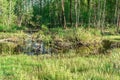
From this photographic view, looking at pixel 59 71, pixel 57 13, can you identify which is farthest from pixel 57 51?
pixel 57 13

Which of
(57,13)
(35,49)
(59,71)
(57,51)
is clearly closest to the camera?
(59,71)

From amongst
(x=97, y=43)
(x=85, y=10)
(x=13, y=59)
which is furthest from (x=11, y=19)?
(x=13, y=59)

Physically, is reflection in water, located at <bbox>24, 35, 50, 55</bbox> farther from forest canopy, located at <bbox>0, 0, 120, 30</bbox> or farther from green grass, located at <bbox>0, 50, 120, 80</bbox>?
forest canopy, located at <bbox>0, 0, 120, 30</bbox>

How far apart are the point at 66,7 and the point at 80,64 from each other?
66.6 metres

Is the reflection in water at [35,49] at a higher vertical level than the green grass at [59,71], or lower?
lower

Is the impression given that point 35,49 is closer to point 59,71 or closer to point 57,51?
point 57,51

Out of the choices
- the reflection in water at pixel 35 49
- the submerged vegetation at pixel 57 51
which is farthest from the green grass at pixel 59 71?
the reflection in water at pixel 35 49

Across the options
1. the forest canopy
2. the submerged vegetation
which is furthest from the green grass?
the forest canopy

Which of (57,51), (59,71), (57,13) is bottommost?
(57,51)

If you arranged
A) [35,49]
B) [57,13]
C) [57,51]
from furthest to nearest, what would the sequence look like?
1. [57,13]
2. [35,49]
3. [57,51]

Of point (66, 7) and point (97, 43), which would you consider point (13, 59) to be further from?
point (66, 7)

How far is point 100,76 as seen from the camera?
961 centimetres

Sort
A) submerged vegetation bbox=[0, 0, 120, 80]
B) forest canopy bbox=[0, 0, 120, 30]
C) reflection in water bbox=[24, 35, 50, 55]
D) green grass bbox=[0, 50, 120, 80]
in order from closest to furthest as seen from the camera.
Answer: green grass bbox=[0, 50, 120, 80] → submerged vegetation bbox=[0, 0, 120, 80] → reflection in water bbox=[24, 35, 50, 55] → forest canopy bbox=[0, 0, 120, 30]

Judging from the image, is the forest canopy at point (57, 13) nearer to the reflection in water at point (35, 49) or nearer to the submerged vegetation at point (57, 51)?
the submerged vegetation at point (57, 51)
